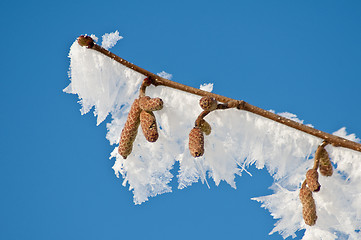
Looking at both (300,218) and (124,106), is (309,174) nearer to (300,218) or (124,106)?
(300,218)

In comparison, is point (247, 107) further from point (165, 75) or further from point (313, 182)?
point (165, 75)

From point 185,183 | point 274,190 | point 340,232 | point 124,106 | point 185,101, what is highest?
point 124,106

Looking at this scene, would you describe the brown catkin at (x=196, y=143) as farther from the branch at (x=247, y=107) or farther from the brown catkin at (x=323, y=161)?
the brown catkin at (x=323, y=161)

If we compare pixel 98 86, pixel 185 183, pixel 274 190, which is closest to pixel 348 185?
pixel 274 190

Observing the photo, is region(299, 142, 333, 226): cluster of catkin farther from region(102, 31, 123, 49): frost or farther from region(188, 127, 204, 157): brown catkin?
region(102, 31, 123, 49): frost

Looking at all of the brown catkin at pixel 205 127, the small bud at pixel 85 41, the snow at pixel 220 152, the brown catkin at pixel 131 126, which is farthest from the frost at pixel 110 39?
the brown catkin at pixel 205 127

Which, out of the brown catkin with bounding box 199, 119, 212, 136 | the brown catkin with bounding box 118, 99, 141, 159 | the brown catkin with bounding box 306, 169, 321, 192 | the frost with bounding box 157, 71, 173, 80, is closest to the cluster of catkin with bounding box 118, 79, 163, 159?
the brown catkin with bounding box 118, 99, 141, 159
